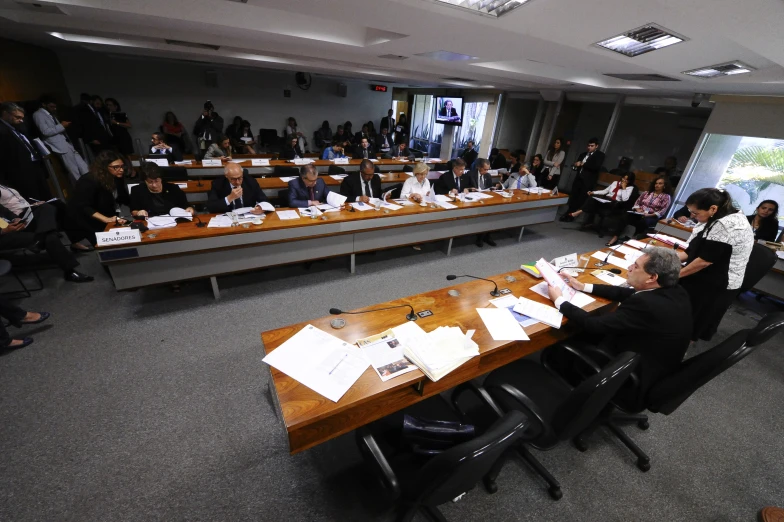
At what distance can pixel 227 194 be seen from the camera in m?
3.51

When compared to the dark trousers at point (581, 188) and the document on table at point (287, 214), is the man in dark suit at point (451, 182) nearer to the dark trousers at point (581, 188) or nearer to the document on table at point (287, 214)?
the document on table at point (287, 214)

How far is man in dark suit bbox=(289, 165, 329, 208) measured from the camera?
142 inches

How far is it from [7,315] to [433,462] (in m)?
3.43

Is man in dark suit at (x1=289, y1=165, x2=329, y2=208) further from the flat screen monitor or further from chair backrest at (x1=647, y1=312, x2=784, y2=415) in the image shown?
the flat screen monitor

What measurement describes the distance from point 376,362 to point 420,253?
3071 mm

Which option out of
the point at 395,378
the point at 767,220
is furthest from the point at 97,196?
the point at 767,220

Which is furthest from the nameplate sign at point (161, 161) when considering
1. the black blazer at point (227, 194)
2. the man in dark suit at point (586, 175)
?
the man in dark suit at point (586, 175)

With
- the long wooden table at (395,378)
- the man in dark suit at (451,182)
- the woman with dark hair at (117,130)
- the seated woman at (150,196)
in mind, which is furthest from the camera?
the woman with dark hair at (117,130)

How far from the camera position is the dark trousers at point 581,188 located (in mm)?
6145

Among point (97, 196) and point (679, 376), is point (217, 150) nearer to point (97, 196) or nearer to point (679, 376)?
point (97, 196)

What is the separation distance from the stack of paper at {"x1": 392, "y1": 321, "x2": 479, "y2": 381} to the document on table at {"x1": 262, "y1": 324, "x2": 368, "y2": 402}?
0.26 meters

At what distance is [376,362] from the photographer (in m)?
1.57

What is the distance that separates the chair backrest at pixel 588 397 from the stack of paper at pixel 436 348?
46 cm

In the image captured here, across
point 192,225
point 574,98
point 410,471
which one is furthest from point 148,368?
point 574,98
